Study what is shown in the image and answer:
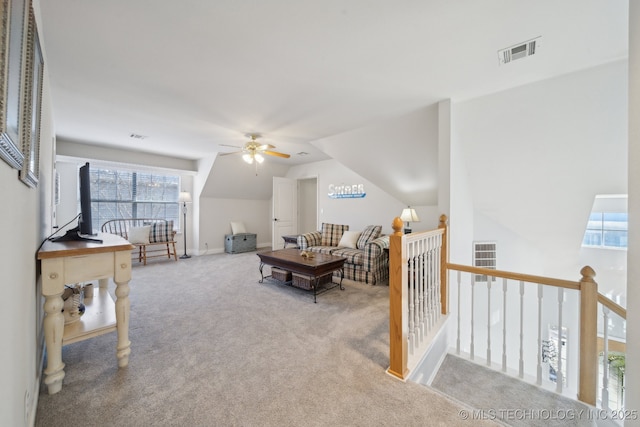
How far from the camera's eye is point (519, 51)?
1.92 metres

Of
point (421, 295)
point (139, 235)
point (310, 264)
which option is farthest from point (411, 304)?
point (139, 235)

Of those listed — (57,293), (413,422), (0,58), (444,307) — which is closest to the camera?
(0,58)

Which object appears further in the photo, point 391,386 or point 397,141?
point 397,141

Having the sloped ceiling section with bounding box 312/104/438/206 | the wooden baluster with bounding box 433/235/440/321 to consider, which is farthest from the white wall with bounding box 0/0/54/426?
the sloped ceiling section with bounding box 312/104/438/206

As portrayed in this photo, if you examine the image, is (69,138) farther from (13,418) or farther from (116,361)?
(13,418)

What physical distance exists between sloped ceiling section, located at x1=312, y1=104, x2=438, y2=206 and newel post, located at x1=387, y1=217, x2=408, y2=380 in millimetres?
2132

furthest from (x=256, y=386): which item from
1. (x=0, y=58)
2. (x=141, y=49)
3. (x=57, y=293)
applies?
(x=141, y=49)

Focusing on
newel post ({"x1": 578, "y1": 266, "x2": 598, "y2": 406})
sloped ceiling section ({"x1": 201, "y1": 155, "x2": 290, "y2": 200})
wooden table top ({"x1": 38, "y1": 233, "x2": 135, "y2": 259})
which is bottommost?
newel post ({"x1": 578, "y1": 266, "x2": 598, "y2": 406})

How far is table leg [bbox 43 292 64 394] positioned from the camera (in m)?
1.51

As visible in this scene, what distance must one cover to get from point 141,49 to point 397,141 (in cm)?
319

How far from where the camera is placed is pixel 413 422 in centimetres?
138

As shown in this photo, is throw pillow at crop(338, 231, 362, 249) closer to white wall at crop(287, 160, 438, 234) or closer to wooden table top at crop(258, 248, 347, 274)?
white wall at crop(287, 160, 438, 234)

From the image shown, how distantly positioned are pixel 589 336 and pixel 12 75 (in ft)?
10.7

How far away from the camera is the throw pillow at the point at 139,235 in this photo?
5.09 metres
